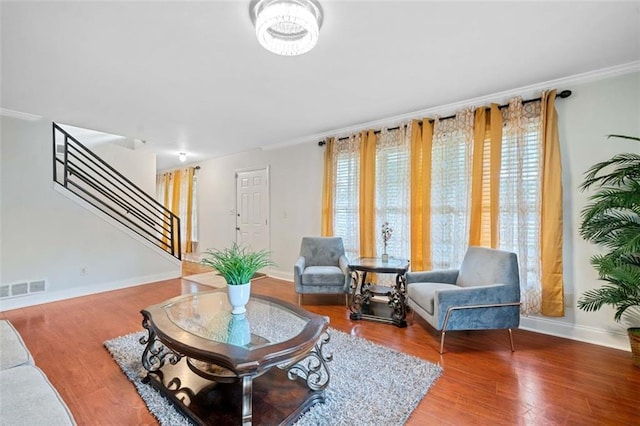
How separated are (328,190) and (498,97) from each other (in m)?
2.46

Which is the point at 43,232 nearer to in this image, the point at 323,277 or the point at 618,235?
the point at 323,277

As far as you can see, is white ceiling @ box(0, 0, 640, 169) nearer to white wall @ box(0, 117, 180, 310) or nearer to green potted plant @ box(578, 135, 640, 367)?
white wall @ box(0, 117, 180, 310)

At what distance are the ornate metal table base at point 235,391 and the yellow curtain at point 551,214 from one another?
2.39 metres

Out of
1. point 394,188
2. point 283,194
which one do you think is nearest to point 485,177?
point 394,188

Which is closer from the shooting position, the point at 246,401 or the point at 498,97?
the point at 246,401

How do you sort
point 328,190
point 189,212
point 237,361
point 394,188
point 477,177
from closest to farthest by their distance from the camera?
1. point 237,361
2. point 477,177
3. point 394,188
4. point 328,190
5. point 189,212

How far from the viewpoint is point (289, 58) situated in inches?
91.4

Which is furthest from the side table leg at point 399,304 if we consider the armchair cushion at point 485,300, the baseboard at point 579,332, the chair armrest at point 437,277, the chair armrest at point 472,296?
the baseboard at point 579,332

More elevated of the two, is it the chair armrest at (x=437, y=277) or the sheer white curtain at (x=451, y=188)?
the sheer white curtain at (x=451, y=188)

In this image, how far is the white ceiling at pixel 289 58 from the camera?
1813mm

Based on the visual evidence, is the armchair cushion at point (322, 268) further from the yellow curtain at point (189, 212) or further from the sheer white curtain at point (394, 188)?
the yellow curtain at point (189, 212)

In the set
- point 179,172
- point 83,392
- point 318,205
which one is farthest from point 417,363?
point 179,172

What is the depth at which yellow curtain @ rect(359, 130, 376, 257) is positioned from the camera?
3922 millimetres

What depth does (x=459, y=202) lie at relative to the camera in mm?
3264
